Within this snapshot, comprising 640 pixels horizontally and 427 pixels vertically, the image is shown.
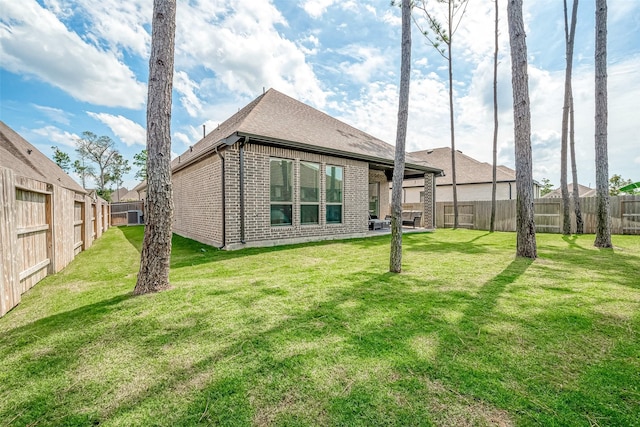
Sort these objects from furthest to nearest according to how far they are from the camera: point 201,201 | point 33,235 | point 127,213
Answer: point 127,213 < point 201,201 < point 33,235

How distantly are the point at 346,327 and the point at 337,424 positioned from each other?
1.20 metres

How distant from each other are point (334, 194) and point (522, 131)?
5467 millimetres

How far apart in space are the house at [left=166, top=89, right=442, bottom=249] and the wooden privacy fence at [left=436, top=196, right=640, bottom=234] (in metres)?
6.18

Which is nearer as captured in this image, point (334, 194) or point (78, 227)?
point (78, 227)

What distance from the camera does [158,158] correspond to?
3.63 m

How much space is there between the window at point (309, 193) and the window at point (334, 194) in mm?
458

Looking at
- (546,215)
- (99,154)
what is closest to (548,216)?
(546,215)

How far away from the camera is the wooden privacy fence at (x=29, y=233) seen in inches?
128

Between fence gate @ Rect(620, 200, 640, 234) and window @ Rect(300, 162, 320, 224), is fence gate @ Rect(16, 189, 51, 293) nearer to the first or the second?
window @ Rect(300, 162, 320, 224)

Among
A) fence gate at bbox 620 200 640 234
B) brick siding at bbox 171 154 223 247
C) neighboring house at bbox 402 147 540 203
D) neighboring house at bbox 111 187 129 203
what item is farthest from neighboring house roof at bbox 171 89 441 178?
neighboring house at bbox 111 187 129 203

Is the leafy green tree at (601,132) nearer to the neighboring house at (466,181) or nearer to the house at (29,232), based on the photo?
the neighboring house at (466,181)

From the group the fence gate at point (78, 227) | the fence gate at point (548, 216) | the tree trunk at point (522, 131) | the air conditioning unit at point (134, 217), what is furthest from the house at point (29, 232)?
the air conditioning unit at point (134, 217)

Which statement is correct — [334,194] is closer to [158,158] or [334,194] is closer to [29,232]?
[158,158]

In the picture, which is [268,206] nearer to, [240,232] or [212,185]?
[240,232]
